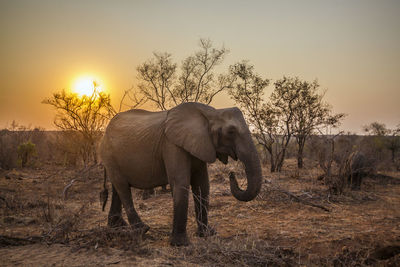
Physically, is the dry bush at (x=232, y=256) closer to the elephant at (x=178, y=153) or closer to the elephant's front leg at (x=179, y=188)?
the elephant's front leg at (x=179, y=188)

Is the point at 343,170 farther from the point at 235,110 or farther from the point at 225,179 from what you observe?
the point at 235,110

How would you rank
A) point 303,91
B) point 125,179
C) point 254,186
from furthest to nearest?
point 303,91 < point 125,179 < point 254,186

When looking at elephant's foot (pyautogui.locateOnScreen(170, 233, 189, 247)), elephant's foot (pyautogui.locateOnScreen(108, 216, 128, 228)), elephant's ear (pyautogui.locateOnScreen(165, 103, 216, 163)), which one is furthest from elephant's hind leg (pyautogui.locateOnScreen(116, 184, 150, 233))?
elephant's ear (pyautogui.locateOnScreen(165, 103, 216, 163))

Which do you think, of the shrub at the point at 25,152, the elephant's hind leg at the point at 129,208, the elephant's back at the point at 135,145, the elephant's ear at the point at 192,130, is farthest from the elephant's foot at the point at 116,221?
the shrub at the point at 25,152

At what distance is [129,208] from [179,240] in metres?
1.21

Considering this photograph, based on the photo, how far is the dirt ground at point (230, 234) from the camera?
401 cm

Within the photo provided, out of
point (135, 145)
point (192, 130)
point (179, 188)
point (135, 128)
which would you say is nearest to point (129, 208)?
point (135, 145)

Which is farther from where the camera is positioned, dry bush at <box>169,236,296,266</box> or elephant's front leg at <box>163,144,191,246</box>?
elephant's front leg at <box>163,144,191,246</box>

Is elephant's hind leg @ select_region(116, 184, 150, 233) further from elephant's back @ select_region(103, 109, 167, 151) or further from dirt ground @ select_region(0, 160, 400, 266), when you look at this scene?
elephant's back @ select_region(103, 109, 167, 151)

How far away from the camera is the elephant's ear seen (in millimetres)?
4883

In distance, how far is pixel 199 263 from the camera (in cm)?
396

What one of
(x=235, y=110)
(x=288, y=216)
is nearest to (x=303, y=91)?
(x=288, y=216)

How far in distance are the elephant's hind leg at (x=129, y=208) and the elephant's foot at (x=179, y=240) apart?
64 centimetres

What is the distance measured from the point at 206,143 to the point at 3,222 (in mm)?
4858
